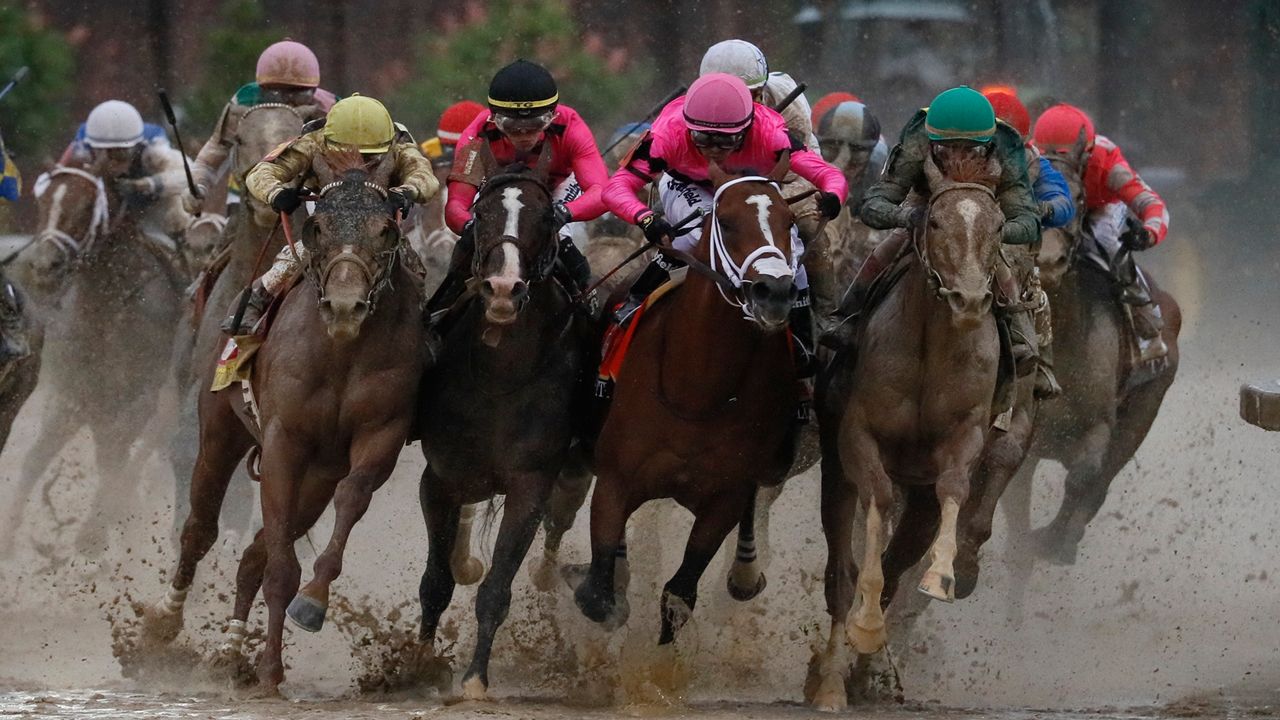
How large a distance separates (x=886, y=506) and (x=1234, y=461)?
23.2 ft

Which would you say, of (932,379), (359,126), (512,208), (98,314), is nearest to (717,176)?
(512,208)

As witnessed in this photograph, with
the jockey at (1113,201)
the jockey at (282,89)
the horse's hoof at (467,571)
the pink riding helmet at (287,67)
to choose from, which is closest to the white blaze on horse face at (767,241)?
the horse's hoof at (467,571)

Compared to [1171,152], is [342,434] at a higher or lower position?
lower

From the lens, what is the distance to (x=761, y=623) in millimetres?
10984

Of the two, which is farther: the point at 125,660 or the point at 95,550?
the point at 95,550

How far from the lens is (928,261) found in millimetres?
8477

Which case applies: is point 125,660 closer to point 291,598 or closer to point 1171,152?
point 291,598

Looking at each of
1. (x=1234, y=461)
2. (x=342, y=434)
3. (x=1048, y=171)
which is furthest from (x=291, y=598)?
(x=1234, y=461)

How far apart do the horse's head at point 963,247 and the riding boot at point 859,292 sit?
2.22 ft

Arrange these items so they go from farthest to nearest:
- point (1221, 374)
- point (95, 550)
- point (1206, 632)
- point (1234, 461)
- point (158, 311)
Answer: point (1221, 374)
point (1234, 461)
point (158, 311)
point (95, 550)
point (1206, 632)

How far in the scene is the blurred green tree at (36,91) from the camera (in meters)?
20.3

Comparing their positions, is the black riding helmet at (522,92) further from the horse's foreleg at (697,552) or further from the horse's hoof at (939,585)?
the horse's hoof at (939,585)

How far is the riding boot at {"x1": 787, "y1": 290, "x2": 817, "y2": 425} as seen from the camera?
9.23m

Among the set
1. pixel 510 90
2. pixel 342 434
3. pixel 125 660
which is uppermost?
pixel 510 90
